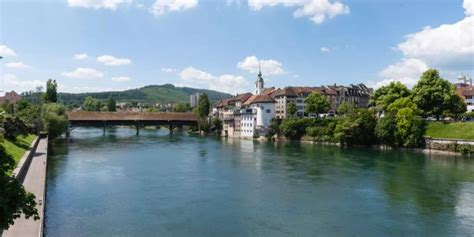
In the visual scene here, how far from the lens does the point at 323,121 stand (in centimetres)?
6500

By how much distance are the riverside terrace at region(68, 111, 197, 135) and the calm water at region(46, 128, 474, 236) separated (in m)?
41.4

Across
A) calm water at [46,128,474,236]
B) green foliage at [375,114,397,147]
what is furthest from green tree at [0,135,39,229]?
green foliage at [375,114,397,147]

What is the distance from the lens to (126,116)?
280 feet

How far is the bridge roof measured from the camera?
262 ft

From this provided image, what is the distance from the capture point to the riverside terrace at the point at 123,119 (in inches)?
3145

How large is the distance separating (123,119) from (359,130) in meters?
48.2

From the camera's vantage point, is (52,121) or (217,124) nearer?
(52,121)

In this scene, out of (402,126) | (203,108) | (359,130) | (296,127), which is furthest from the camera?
(203,108)

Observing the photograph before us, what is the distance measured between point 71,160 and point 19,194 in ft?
105

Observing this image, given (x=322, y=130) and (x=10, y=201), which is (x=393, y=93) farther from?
(x=10, y=201)

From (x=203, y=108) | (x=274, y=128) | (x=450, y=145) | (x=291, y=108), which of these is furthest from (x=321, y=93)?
(x=450, y=145)

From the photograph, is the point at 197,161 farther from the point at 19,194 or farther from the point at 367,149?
the point at 19,194

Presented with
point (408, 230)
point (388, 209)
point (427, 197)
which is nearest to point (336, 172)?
point (427, 197)

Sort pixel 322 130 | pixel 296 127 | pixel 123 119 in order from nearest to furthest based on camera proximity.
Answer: pixel 322 130 < pixel 296 127 < pixel 123 119
